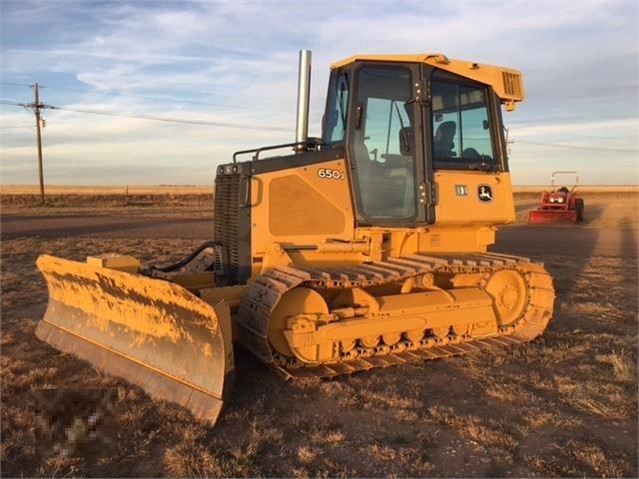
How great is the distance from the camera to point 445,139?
24.1ft

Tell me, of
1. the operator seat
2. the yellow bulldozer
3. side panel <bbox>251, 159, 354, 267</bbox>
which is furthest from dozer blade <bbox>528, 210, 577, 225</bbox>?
side panel <bbox>251, 159, 354, 267</bbox>

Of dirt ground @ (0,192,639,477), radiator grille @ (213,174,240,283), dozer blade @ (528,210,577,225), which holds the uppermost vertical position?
radiator grille @ (213,174,240,283)

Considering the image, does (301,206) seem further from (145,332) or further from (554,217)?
(554,217)

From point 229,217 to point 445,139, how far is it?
279 cm

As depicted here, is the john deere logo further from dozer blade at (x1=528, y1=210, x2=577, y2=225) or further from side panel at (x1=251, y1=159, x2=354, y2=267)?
dozer blade at (x1=528, y1=210, x2=577, y2=225)

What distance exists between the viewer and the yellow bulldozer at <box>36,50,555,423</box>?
6.15 m

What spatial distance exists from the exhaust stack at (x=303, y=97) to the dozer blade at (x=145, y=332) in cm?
278

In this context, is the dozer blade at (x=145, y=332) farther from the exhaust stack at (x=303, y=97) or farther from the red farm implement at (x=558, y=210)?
the red farm implement at (x=558, y=210)

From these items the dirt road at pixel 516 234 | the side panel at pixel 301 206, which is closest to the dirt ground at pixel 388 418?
the side panel at pixel 301 206

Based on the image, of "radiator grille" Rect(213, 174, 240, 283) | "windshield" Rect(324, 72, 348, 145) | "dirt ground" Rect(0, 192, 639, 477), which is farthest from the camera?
"windshield" Rect(324, 72, 348, 145)

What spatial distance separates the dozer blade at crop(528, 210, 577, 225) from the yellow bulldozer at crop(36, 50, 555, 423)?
77.9 feet

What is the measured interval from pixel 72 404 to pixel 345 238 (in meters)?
3.37

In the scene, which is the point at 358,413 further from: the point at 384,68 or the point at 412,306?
the point at 384,68

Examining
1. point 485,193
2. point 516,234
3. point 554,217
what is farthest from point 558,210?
point 485,193
